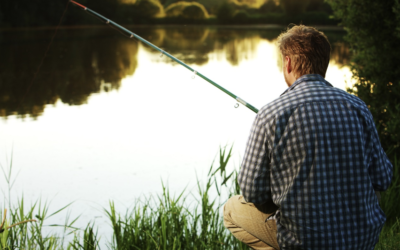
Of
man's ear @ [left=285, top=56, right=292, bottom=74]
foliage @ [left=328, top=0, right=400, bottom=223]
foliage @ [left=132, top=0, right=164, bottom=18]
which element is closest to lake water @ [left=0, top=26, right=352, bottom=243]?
foliage @ [left=328, top=0, right=400, bottom=223]

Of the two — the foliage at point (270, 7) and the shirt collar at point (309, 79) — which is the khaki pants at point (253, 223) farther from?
the foliage at point (270, 7)

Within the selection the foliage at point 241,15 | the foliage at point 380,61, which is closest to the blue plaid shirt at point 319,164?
the foliage at point 380,61

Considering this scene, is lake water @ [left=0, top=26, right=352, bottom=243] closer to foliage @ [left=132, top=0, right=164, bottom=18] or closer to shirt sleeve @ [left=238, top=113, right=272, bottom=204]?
shirt sleeve @ [left=238, top=113, right=272, bottom=204]

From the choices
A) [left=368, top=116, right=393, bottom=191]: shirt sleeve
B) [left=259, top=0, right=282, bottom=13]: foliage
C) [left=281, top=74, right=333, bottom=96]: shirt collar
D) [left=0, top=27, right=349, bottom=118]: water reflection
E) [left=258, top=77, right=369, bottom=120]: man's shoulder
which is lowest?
[left=368, top=116, right=393, bottom=191]: shirt sleeve

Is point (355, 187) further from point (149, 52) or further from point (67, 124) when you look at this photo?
point (149, 52)

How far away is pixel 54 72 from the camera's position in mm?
10414

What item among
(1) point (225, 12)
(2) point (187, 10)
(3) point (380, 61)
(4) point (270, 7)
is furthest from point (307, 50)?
(4) point (270, 7)

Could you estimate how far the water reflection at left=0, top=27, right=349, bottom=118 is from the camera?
8.03m

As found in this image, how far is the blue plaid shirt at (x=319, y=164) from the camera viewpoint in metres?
1.29

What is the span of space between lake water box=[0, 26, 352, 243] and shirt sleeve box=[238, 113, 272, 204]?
2251mm

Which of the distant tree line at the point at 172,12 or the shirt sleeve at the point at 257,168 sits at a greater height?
the distant tree line at the point at 172,12

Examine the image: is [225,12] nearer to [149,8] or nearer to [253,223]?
[149,8]

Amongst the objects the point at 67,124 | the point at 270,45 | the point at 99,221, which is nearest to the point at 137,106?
the point at 67,124

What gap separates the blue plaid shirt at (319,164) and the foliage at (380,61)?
200cm
